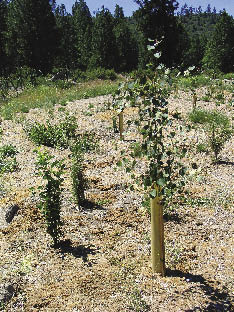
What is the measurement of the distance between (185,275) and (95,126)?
6146 mm

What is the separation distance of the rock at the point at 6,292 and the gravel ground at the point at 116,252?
0.14 feet

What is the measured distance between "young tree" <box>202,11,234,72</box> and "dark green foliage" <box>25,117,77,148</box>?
76.0ft

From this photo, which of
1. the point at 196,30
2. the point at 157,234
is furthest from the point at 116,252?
the point at 196,30

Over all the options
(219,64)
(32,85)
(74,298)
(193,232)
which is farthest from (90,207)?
(219,64)

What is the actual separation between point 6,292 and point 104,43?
93.7 feet

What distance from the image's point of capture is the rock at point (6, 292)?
10.5 feet

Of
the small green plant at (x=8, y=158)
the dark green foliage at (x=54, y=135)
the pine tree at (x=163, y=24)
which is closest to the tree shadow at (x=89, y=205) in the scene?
the small green plant at (x=8, y=158)

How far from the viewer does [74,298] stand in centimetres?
322

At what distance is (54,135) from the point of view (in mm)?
8070

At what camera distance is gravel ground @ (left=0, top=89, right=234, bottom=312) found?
3207mm

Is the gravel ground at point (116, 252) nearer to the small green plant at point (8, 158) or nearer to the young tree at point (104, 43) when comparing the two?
the small green plant at point (8, 158)

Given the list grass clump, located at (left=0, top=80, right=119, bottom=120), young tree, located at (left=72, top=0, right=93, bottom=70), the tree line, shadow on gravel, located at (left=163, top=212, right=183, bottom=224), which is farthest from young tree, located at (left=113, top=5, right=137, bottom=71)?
shadow on gravel, located at (left=163, top=212, right=183, bottom=224)

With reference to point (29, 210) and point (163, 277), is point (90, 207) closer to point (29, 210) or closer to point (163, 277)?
point (29, 210)

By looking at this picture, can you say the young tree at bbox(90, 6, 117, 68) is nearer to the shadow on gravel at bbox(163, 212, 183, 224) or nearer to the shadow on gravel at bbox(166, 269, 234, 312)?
the shadow on gravel at bbox(163, 212, 183, 224)
